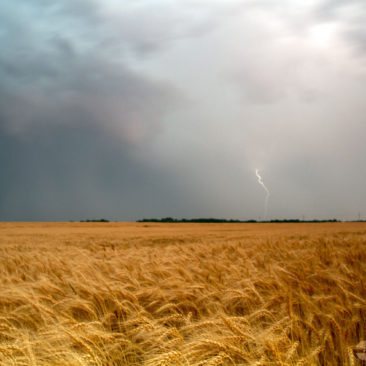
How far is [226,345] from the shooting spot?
2.05m

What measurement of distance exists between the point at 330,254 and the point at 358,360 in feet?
14.9

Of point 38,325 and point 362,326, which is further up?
point 362,326

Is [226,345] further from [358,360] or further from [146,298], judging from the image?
[146,298]

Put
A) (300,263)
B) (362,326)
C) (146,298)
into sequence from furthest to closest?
(300,263) → (146,298) → (362,326)

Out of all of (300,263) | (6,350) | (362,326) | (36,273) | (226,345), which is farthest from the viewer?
(36,273)

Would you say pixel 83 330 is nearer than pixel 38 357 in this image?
No

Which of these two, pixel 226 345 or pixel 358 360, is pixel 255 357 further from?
pixel 358 360

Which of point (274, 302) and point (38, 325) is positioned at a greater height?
point (274, 302)

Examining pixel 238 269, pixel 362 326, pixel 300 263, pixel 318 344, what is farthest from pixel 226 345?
pixel 300 263

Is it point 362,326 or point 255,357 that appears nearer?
point 255,357

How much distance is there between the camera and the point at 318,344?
2.52 m

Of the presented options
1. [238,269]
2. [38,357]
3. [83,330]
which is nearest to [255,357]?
[83,330]

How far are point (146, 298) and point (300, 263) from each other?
2516 mm

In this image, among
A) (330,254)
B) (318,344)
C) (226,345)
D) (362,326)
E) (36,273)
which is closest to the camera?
(226,345)
